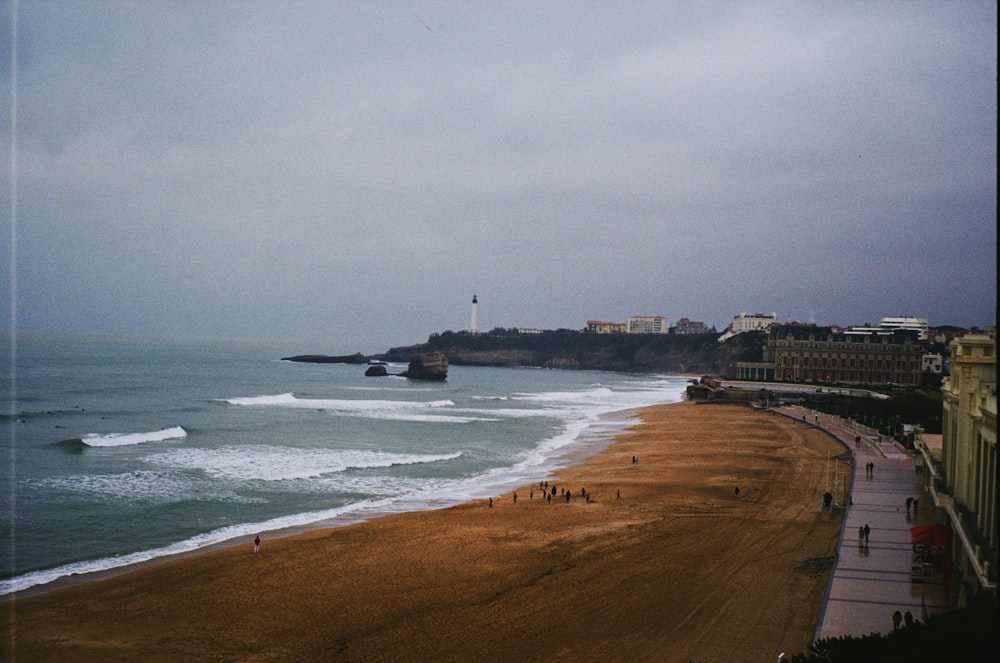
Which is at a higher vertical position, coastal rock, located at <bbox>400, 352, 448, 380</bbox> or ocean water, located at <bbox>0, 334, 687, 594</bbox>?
coastal rock, located at <bbox>400, 352, 448, 380</bbox>

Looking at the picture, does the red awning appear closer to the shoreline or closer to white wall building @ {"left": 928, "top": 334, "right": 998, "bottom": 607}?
white wall building @ {"left": 928, "top": 334, "right": 998, "bottom": 607}

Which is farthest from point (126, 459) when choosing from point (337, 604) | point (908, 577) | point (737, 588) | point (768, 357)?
point (768, 357)

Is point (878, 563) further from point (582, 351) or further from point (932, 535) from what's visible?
point (582, 351)

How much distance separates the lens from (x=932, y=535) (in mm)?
15969

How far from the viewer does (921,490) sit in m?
24.0

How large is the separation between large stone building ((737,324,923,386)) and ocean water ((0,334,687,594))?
92.6 feet

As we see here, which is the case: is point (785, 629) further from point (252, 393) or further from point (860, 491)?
point (252, 393)

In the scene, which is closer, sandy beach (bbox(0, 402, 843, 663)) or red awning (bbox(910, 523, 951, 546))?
sandy beach (bbox(0, 402, 843, 663))

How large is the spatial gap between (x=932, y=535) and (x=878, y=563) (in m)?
1.22

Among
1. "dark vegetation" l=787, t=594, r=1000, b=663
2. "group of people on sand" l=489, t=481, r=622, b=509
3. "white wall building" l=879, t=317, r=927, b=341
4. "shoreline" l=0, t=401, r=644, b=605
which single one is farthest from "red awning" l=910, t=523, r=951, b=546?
Answer: "white wall building" l=879, t=317, r=927, b=341

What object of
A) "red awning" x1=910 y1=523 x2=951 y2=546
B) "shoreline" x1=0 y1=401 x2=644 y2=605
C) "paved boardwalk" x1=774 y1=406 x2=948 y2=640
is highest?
"red awning" x1=910 y1=523 x2=951 y2=546

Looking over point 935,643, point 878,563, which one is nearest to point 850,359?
point 878,563

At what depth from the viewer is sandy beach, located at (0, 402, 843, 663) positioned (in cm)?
1433

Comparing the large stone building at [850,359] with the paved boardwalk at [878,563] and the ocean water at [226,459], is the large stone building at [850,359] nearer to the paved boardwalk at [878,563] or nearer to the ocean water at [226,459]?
the ocean water at [226,459]
